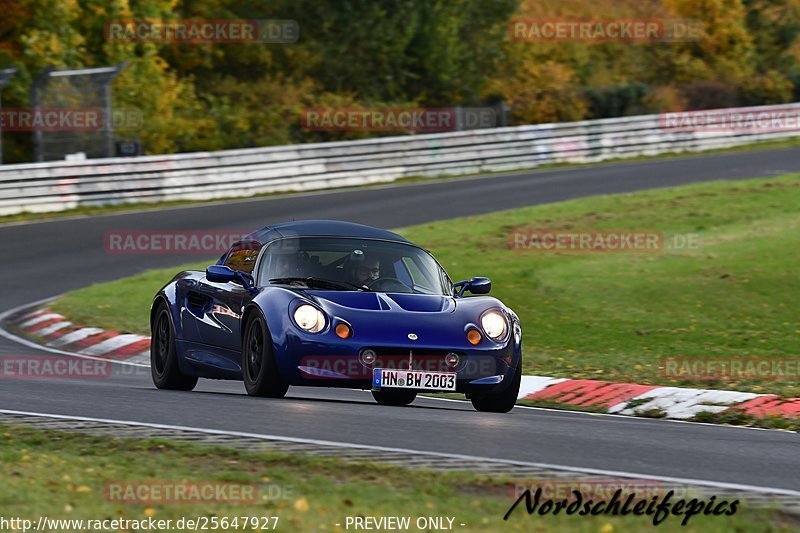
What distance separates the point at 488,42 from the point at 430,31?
255cm

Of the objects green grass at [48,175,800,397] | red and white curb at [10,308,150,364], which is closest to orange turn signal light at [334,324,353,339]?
green grass at [48,175,800,397]

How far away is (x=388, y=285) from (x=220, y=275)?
126 centimetres

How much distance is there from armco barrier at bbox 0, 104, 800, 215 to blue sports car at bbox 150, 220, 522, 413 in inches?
643

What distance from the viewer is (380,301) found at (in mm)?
9820

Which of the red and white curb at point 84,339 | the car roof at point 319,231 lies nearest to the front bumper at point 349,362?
the car roof at point 319,231

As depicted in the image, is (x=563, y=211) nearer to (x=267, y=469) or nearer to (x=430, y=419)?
(x=430, y=419)

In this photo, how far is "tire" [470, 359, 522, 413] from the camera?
997 cm

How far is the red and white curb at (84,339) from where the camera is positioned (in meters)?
14.7

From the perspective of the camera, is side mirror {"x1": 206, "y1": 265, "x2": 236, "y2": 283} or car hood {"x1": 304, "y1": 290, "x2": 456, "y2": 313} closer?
car hood {"x1": 304, "y1": 290, "x2": 456, "y2": 313}

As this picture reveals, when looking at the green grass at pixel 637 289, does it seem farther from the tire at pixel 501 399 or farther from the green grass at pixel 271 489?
the green grass at pixel 271 489

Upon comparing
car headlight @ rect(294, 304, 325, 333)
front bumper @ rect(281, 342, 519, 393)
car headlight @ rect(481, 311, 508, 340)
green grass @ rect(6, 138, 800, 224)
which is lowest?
green grass @ rect(6, 138, 800, 224)

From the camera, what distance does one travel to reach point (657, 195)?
87.7 feet

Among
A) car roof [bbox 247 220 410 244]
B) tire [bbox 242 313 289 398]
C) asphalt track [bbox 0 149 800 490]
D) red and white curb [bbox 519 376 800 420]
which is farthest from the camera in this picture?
car roof [bbox 247 220 410 244]

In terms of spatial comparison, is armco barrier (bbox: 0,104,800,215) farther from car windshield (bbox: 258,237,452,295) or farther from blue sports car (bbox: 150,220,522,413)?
car windshield (bbox: 258,237,452,295)
